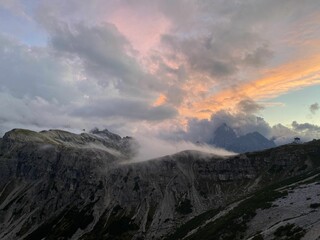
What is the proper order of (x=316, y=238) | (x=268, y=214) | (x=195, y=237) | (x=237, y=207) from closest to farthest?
(x=316, y=238) → (x=268, y=214) → (x=195, y=237) → (x=237, y=207)

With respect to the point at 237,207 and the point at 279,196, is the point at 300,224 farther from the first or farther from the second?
the point at 237,207

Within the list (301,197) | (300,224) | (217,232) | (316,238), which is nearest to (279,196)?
(301,197)

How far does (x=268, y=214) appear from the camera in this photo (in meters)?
135

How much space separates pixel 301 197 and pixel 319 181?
2802cm

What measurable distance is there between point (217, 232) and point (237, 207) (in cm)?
4072

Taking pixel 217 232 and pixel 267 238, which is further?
pixel 217 232

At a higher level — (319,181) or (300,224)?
(319,181)

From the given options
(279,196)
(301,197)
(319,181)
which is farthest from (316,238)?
(319,181)

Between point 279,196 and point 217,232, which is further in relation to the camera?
point 279,196

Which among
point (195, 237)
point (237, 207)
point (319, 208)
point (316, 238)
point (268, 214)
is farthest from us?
point (237, 207)

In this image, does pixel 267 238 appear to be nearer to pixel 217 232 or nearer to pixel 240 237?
pixel 240 237

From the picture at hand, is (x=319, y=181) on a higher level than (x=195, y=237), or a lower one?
higher

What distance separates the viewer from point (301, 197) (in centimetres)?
14075

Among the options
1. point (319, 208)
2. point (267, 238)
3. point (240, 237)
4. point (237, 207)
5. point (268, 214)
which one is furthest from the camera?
point (237, 207)
